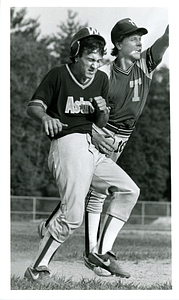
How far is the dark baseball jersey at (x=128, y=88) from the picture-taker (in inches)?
253

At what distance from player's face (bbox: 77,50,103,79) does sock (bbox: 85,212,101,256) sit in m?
1.52

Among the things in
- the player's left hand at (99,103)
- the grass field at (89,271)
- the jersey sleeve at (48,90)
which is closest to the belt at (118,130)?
the player's left hand at (99,103)

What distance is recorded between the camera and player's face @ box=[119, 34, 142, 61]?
21.1ft

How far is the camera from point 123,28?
6.38m

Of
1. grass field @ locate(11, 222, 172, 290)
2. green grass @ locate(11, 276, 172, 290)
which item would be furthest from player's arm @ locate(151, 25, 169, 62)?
green grass @ locate(11, 276, 172, 290)

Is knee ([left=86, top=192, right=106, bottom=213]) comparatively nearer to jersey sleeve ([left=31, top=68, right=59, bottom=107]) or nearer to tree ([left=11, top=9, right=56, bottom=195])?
jersey sleeve ([left=31, top=68, right=59, bottom=107])

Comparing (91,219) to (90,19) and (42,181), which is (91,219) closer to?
(90,19)

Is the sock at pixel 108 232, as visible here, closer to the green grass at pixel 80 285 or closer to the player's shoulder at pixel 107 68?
the green grass at pixel 80 285

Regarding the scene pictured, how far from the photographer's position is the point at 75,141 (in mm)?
6098

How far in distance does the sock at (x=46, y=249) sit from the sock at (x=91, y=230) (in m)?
0.47

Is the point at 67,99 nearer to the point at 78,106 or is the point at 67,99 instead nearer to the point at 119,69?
the point at 78,106

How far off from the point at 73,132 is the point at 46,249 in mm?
1255

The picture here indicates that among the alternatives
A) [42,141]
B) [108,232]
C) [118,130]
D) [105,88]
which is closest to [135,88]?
[105,88]
